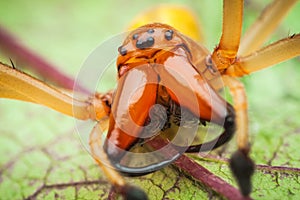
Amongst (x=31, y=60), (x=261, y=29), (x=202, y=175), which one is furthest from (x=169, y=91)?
(x=31, y=60)

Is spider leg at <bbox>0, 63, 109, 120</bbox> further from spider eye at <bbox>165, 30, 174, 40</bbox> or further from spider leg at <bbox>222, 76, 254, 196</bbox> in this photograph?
spider leg at <bbox>222, 76, 254, 196</bbox>

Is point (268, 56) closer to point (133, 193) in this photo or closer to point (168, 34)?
point (168, 34)

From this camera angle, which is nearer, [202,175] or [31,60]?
[202,175]

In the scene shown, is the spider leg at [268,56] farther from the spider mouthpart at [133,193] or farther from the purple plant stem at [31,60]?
the purple plant stem at [31,60]

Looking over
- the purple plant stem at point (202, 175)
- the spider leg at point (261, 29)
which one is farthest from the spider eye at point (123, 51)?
the spider leg at point (261, 29)

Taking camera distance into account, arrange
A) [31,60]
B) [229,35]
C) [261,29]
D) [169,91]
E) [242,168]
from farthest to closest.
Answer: [31,60]
[261,29]
[229,35]
[169,91]
[242,168]

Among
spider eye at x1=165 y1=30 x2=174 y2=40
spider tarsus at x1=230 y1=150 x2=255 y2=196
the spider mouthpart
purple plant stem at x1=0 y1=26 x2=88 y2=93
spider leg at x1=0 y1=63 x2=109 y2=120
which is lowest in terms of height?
purple plant stem at x1=0 y1=26 x2=88 y2=93

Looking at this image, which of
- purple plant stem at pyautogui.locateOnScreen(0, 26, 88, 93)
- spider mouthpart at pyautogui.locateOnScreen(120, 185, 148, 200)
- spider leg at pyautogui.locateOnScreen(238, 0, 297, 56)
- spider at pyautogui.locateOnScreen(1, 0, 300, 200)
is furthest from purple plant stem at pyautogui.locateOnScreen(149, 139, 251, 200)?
purple plant stem at pyautogui.locateOnScreen(0, 26, 88, 93)

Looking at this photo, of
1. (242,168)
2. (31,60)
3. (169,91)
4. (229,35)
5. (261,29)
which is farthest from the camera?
(31,60)
